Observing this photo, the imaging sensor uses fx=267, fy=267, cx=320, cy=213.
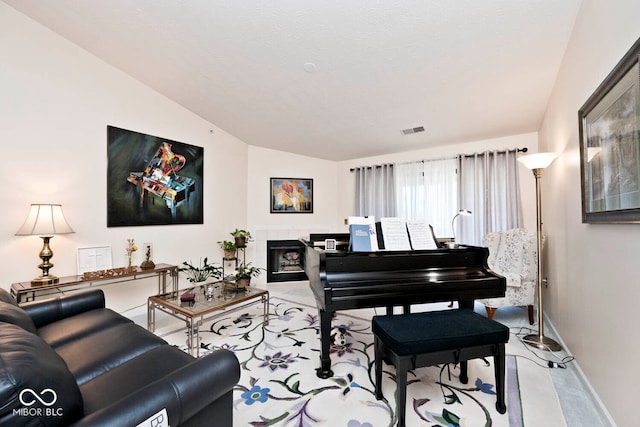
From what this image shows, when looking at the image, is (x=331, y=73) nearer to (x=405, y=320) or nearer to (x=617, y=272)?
(x=405, y=320)

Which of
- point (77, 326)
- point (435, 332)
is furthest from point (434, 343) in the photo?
point (77, 326)

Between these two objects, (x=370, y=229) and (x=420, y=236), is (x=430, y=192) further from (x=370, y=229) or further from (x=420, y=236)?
(x=370, y=229)

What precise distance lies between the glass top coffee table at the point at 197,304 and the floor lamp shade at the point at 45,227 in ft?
3.09

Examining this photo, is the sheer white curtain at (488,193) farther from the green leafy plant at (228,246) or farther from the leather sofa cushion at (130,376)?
the leather sofa cushion at (130,376)

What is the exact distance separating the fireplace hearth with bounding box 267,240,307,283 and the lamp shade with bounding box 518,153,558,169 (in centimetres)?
361

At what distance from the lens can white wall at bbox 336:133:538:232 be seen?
3.82 metres

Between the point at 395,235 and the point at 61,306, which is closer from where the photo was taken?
the point at 61,306

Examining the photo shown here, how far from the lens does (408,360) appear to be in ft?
4.68

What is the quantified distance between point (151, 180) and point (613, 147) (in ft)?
14.2

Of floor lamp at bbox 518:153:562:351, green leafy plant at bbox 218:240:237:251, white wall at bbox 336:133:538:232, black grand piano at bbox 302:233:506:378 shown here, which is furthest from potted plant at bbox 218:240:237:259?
floor lamp at bbox 518:153:562:351

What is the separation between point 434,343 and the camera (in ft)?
4.74

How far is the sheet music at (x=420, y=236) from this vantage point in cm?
220

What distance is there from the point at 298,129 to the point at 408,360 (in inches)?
139

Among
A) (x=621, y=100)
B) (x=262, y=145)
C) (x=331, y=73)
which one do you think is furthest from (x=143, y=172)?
(x=621, y=100)
